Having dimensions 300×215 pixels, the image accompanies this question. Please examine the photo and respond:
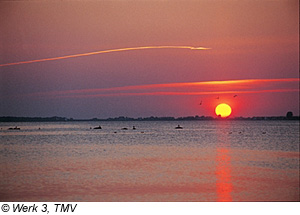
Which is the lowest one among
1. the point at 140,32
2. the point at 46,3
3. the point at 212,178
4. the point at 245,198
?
the point at 245,198

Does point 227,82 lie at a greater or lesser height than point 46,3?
greater

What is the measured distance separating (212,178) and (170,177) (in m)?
1.23

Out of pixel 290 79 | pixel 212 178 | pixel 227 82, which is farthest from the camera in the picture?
pixel 227 82

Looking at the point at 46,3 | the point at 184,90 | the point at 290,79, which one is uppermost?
the point at 184,90

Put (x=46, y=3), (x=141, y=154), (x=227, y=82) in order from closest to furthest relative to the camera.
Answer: (x=46, y=3) < (x=141, y=154) < (x=227, y=82)

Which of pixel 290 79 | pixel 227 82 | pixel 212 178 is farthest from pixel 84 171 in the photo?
pixel 227 82

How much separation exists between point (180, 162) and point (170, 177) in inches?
196

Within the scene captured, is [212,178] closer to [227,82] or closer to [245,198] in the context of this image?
[245,198]

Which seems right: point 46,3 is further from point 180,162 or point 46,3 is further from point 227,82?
point 227,82

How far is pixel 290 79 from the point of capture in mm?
27422

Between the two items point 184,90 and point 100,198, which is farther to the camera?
point 184,90
